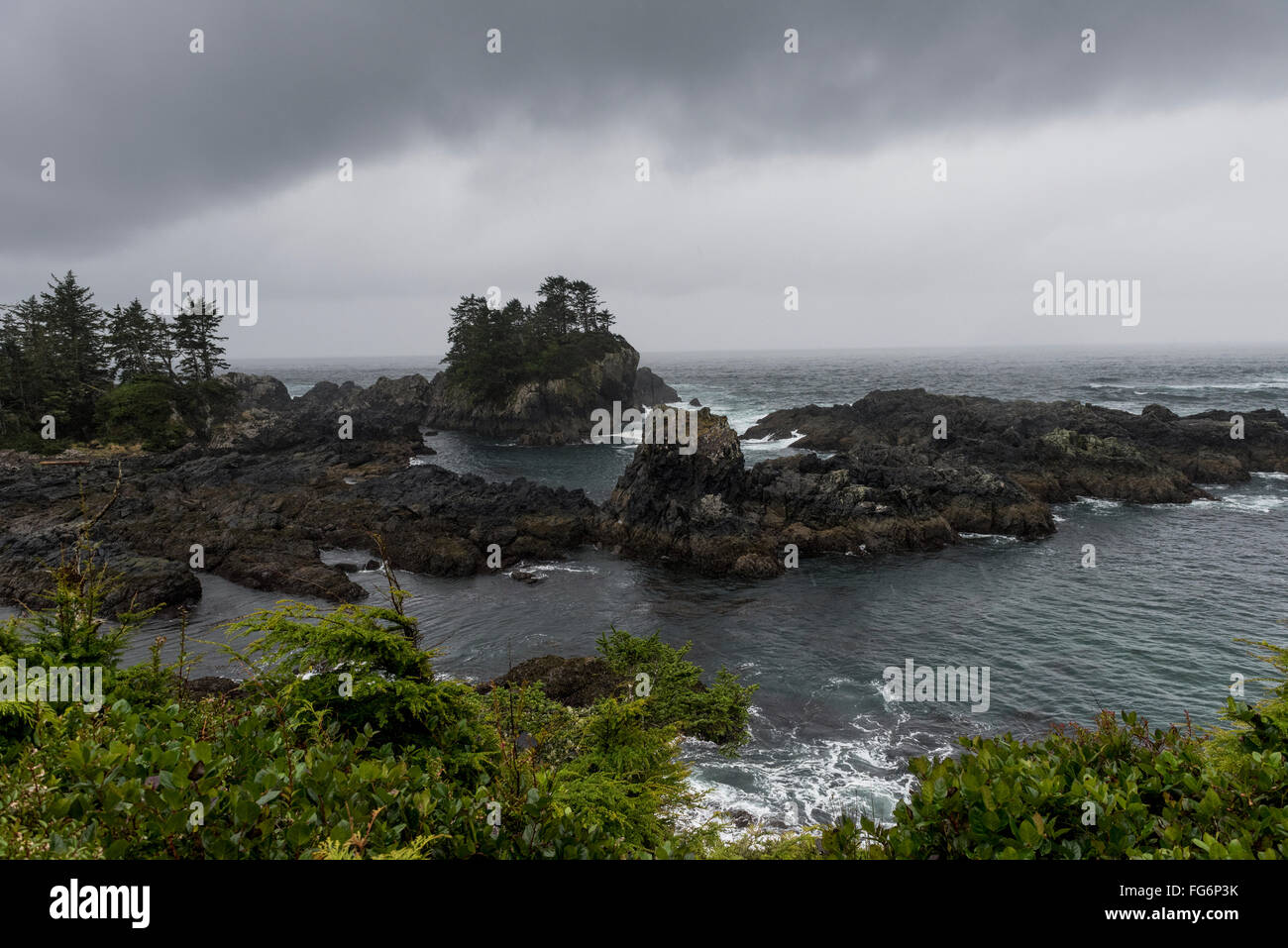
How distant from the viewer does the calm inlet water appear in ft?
54.9

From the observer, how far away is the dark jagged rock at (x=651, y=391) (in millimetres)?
107438

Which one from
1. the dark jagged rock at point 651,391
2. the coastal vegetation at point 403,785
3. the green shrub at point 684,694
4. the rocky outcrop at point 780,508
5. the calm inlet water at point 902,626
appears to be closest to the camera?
the coastal vegetation at point 403,785

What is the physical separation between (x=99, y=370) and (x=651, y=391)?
248 ft

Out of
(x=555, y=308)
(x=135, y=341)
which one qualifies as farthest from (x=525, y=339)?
(x=135, y=341)

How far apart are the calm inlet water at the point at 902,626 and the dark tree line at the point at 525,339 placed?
51.0 metres

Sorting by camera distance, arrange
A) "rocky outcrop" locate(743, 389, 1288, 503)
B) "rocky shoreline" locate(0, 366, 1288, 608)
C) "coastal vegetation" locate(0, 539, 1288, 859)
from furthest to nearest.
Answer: "rocky outcrop" locate(743, 389, 1288, 503), "rocky shoreline" locate(0, 366, 1288, 608), "coastal vegetation" locate(0, 539, 1288, 859)

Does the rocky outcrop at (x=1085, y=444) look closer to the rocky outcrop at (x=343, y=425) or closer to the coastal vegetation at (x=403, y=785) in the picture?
the coastal vegetation at (x=403, y=785)

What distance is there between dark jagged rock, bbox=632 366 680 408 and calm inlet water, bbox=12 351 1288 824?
7461cm

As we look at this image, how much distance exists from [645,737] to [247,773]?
7194 mm

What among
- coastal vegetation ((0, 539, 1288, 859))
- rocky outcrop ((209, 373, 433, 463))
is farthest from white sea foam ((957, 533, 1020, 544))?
rocky outcrop ((209, 373, 433, 463))

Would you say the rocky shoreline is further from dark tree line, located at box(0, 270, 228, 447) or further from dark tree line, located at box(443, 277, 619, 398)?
dark tree line, located at box(443, 277, 619, 398)

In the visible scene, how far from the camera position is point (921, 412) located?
63.8 metres

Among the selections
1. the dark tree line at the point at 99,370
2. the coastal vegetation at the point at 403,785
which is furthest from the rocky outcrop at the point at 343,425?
the coastal vegetation at the point at 403,785
